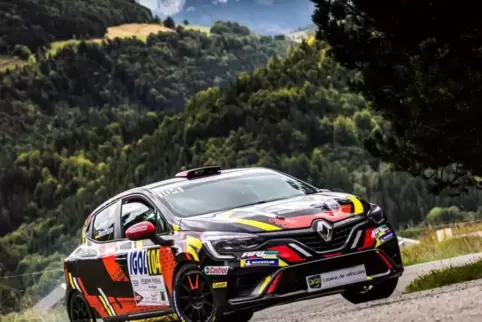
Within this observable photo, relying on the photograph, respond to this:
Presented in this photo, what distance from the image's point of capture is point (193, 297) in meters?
9.14

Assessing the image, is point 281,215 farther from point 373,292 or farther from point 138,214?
point 138,214

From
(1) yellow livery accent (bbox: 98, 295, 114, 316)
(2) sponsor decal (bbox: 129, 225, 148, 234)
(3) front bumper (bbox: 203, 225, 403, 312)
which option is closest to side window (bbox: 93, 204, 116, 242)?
(1) yellow livery accent (bbox: 98, 295, 114, 316)

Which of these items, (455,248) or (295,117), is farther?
(295,117)

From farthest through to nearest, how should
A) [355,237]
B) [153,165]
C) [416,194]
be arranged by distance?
[153,165]
[416,194]
[355,237]

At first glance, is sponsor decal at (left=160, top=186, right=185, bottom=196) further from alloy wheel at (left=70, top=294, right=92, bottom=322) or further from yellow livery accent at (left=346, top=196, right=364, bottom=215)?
alloy wheel at (left=70, top=294, right=92, bottom=322)

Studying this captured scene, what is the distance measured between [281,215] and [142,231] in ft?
4.96

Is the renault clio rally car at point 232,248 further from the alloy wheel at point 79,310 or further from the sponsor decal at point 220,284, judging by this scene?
the alloy wheel at point 79,310

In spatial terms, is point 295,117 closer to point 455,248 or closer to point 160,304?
point 455,248

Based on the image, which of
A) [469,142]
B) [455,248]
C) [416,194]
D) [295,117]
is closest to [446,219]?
[416,194]

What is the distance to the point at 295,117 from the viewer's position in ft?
636

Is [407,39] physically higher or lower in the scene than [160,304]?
higher

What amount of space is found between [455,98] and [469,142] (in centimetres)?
87

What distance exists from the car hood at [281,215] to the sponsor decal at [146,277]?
0.55m

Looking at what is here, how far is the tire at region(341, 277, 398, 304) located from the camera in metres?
10.1
